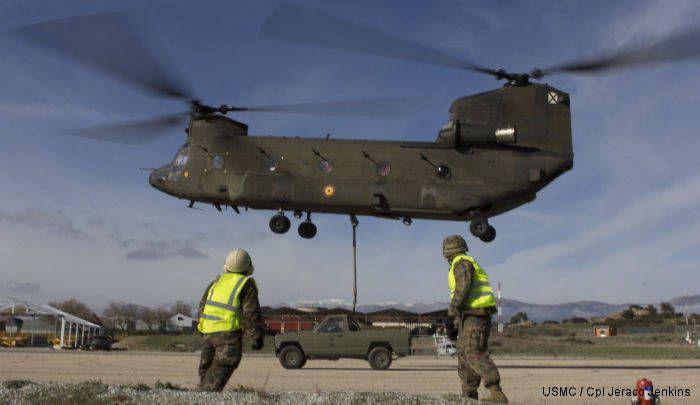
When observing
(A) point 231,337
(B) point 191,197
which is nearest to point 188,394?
(A) point 231,337

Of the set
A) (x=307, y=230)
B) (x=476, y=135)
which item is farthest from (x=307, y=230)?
(x=476, y=135)

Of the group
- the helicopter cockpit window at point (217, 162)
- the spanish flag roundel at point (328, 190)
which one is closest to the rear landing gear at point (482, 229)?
A: the spanish flag roundel at point (328, 190)

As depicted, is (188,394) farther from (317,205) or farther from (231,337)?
(317,205)

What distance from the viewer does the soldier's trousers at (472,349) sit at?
6.07m

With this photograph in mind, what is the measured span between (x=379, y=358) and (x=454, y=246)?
30.9ft

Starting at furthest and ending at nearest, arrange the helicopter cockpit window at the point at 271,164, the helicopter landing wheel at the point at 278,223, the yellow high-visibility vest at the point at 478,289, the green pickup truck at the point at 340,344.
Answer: the helicopter landing wheel at the point at 278,223 < the helicopter cockpit window at the point at 271,164 < the green pickup truck at the point at 340,344 < the yellow high-visibility vest at the point at 478,289

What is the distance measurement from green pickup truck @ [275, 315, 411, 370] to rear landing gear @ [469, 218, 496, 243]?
3.30 m

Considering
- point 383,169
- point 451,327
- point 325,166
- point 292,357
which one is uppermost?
point 325,166

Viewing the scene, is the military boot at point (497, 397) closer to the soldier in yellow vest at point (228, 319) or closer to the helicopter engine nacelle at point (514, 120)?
the soldier in yellow vest at point (228, 319)

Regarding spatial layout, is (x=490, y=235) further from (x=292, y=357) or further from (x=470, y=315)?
→ (x=470, y=315)

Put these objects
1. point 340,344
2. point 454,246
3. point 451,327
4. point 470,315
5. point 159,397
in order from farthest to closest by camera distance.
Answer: point 340,344 < point 454,246 < point 451,327 < point 470,315 < point 159,397

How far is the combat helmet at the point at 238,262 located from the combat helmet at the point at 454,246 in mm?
2317

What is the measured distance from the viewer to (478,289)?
6.27m

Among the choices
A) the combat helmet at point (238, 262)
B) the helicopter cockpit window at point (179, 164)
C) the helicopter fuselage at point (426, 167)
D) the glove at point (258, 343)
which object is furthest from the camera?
the helicopter cockpit window at point (179, 164)
